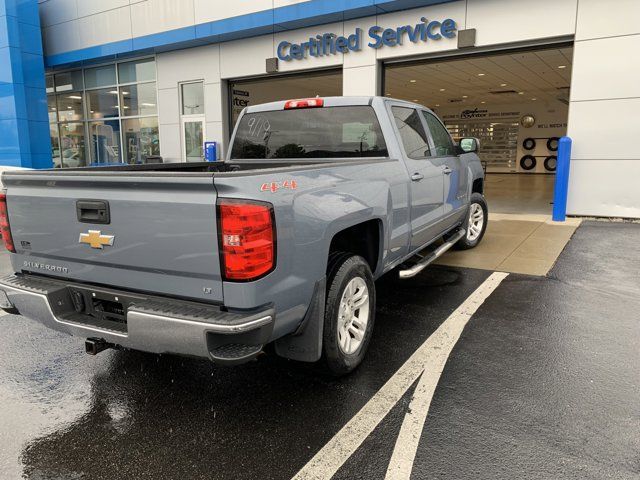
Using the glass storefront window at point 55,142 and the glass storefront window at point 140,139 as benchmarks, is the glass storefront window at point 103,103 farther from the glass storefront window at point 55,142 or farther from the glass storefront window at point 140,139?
the glass storefront window at point 55,142

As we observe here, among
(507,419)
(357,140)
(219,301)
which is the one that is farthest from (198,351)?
(357,140)

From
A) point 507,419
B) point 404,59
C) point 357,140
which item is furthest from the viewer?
point 404,59

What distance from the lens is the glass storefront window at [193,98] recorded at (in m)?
15.9

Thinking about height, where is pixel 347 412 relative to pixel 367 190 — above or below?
below

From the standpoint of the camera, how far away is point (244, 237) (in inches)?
96.1

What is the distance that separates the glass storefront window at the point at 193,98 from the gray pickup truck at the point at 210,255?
42.8 ft

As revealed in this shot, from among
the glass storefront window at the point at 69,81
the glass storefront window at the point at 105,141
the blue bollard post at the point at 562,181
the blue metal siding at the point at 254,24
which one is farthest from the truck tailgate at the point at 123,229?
the glass storefront window at the point at 69,81

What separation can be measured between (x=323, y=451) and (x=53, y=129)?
23.3m

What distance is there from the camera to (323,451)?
2602 mm

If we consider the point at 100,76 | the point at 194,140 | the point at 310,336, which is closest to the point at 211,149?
the point at 194,140

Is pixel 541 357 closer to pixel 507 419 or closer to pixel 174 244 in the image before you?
pixel 507 419

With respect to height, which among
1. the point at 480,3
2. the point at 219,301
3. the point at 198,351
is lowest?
the point at 198,351

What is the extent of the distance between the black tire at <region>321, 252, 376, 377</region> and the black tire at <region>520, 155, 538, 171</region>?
101 feet

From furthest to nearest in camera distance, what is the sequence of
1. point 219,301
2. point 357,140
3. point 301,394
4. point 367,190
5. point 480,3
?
1. point 480,3
2. point 357,140
3. point 367,190
4. point 301,394
5. point 219,301
